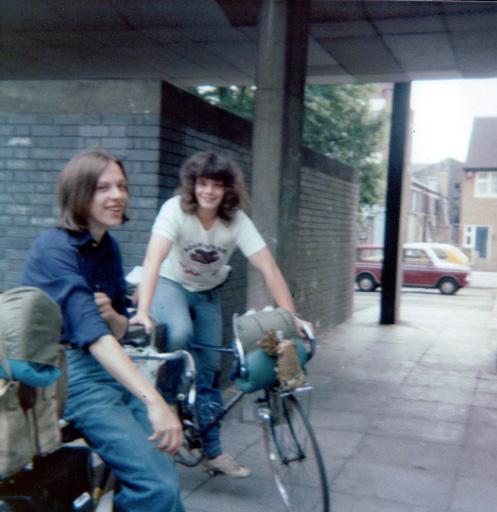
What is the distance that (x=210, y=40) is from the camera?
340 inches

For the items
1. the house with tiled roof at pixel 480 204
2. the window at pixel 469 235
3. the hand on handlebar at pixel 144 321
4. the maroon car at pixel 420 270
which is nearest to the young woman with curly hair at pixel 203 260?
the hand on handlebar at pixel 144 321

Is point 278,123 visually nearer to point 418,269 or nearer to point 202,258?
point 202,258

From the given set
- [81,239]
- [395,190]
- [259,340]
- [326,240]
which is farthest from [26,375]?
[395,190]

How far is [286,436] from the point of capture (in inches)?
131

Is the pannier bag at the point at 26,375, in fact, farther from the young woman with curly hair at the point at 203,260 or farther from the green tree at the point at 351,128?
the green tree at the point at 351,128

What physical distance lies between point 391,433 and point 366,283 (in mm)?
17438

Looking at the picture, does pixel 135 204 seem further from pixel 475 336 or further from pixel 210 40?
pixel 475 336

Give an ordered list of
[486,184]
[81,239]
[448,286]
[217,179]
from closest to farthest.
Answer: [81,239] → [217,179] → [448,286] → [486,184]

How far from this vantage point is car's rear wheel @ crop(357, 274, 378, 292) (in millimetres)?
22219

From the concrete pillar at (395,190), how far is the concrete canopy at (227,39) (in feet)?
2.83

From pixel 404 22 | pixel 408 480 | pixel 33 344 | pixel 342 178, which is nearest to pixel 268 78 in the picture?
pixel 404 22

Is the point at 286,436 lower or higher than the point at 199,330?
lower

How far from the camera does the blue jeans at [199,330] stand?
3635 mm

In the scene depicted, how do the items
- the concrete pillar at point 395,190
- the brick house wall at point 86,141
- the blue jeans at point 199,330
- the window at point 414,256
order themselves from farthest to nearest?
1. the window at point 414,256
2. the concrete pillar at point 395,190
3. the brick house wall at point 86,141
4. the blue jeans at point 199,330
